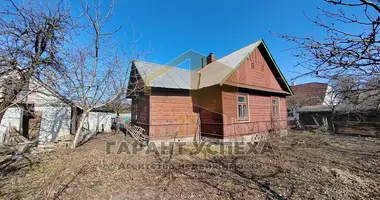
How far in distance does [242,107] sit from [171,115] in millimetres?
4221

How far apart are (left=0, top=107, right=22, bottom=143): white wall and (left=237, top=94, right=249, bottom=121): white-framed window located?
12.3 meters

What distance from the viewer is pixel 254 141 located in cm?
966

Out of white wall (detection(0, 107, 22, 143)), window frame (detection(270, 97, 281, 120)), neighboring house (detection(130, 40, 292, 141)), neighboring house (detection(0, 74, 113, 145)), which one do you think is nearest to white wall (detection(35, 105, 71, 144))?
neighboring house (detection(0, 74, 113, 145))

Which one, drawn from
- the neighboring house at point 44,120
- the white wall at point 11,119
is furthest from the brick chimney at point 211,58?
the white wall at point 11,119

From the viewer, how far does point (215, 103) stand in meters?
8.70

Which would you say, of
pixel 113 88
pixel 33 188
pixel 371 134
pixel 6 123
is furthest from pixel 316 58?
pixel 371 134

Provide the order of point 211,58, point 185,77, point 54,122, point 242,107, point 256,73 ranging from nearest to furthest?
point 242,107, point 54,122, point 256,73, point 185,77, point 211,58

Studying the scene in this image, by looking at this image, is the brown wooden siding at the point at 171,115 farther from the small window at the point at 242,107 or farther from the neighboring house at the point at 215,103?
the small window at the point at 242,107

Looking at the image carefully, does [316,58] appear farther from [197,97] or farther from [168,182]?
[197,97]

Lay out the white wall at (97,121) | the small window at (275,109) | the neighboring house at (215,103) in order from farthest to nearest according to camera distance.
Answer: the white wall at (97,121) → the small window at (275,109) → the neighboring house at (215,103)

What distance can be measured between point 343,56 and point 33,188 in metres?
6.39

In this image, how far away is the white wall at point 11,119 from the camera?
878 cm

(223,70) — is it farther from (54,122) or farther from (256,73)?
(54,122)

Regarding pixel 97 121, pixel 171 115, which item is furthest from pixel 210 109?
pixel 97 121
